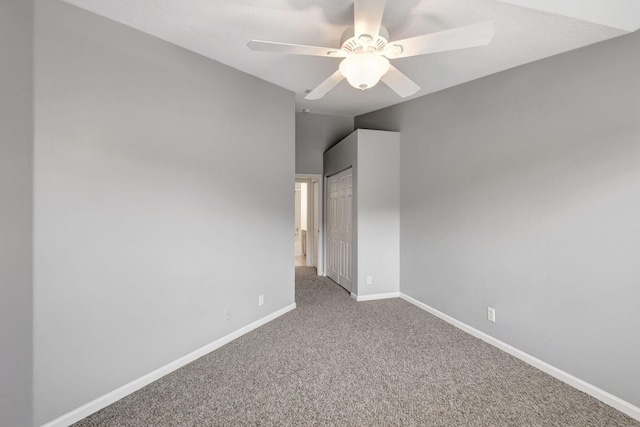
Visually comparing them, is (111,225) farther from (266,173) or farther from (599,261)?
(599,261)

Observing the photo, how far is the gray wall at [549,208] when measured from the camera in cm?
191

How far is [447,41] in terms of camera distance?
151cm

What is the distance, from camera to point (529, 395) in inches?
78.4

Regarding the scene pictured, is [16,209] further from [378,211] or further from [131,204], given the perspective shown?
[378,211]

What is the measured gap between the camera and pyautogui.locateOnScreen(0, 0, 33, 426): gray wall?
148 cm

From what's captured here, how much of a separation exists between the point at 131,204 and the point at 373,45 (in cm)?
192

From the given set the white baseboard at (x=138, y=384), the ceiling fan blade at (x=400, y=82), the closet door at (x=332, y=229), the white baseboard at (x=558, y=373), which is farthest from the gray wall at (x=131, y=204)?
the white baseboard at (x=558, y=373)

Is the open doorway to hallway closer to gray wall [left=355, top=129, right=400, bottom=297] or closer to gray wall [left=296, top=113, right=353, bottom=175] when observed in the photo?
gray wall [left=296, top=113, right=353, bottom=175]

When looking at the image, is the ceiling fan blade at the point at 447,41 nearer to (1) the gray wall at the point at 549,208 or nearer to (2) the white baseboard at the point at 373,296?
(1) the gray wall at the point at 549,208

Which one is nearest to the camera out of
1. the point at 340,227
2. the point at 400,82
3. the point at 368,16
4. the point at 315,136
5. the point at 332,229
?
the point at 368,16

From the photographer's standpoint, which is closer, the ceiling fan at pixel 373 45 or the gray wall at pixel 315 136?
the ceiling fan at pixel 373 45

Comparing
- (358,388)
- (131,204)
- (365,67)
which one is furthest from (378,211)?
(131,204)

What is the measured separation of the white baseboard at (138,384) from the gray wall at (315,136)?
297cm

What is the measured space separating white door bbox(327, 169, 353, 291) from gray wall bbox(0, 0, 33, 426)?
333 centimetres
